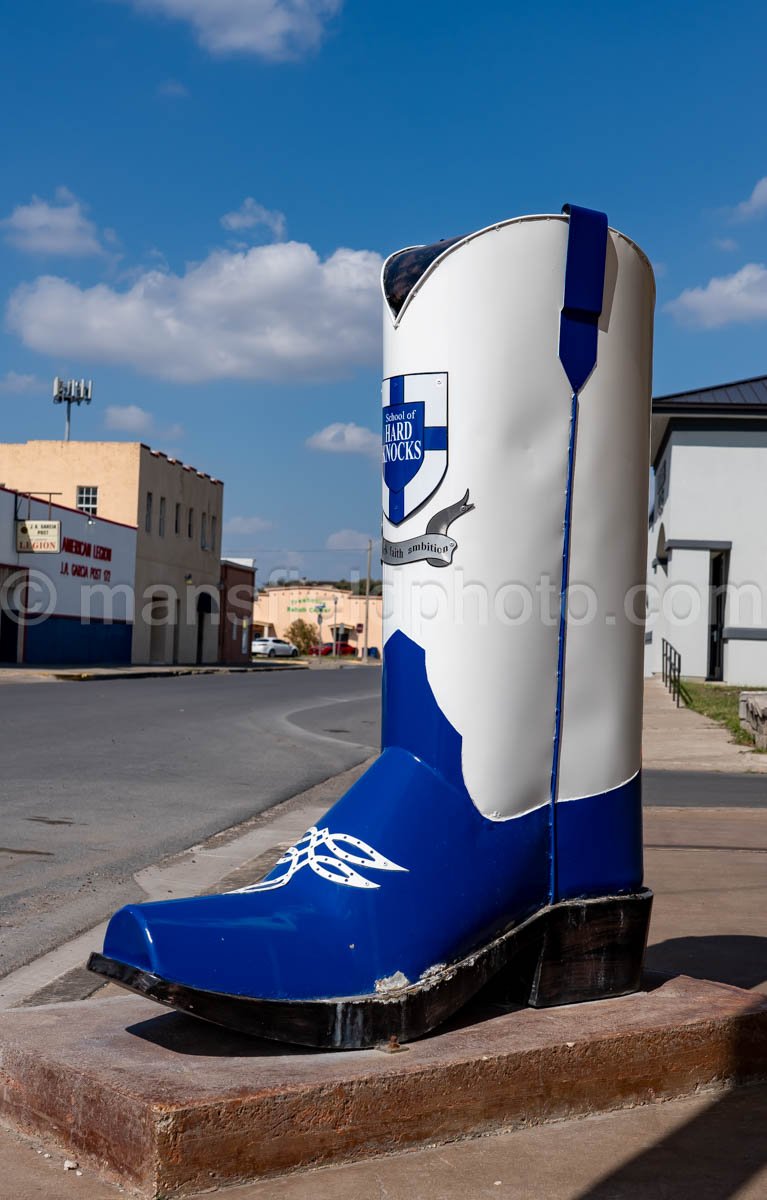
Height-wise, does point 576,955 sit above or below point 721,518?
below

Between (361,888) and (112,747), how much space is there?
10831 millimetres

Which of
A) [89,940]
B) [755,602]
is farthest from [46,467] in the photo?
[89,940]

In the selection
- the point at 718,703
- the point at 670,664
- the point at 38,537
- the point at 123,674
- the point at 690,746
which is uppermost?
the point at 38,537

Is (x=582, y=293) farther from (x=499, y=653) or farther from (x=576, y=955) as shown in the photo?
(x=576, y=955)

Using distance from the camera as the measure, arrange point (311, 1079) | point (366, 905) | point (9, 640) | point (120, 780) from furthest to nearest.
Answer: point (9, 640), point (120, 780), point (366, 905), point (311, 1079)

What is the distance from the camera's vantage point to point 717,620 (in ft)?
107

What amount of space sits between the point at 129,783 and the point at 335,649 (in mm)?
76625

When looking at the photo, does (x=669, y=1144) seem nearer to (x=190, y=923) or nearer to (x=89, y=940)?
(x=190, y=923)

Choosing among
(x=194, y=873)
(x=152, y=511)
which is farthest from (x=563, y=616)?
(x=152, y=511)

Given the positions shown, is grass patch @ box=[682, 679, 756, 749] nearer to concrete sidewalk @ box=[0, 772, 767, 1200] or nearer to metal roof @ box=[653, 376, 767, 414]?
metal roof @ box=[653, 376, 767, 414]

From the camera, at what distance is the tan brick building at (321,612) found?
106m

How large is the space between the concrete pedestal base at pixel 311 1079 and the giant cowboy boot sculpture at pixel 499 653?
0.17m

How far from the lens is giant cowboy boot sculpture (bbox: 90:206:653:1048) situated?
3016mm

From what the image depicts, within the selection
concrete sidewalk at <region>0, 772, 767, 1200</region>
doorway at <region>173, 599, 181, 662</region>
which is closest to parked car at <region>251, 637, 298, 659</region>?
doorway at <region>173, 599, 181, 662</region>
